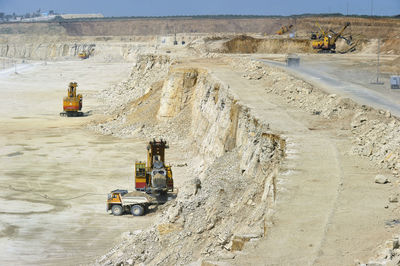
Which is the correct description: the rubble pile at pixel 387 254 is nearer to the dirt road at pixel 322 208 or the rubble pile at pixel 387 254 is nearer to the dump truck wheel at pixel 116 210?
the dirt road at pixel 322 208

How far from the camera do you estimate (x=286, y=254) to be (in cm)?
1135

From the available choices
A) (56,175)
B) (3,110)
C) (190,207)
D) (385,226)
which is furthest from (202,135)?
(3,110)

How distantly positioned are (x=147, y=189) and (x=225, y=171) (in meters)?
5.39

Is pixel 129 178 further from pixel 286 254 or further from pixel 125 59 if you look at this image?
pixel 125 59

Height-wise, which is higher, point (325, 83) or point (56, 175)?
point (325, 83)

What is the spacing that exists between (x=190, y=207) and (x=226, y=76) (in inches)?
976

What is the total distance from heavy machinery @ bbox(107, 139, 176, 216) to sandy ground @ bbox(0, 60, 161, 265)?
47cm

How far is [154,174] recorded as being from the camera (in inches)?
1013

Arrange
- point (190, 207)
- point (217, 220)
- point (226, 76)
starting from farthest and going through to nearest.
A: point (226, 76) < point (190, 207) < point (217, 220)

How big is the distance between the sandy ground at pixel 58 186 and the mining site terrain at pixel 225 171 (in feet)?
0.30

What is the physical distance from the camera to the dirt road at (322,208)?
11.4 m

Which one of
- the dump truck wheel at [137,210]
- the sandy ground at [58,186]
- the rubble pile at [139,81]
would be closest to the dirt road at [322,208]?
the dump truck wheel at [137,210]

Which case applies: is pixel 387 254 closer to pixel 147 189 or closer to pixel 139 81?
pixel 147 189

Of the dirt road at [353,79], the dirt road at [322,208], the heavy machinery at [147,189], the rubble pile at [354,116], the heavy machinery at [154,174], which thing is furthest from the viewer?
the dirt road at [353,79]
